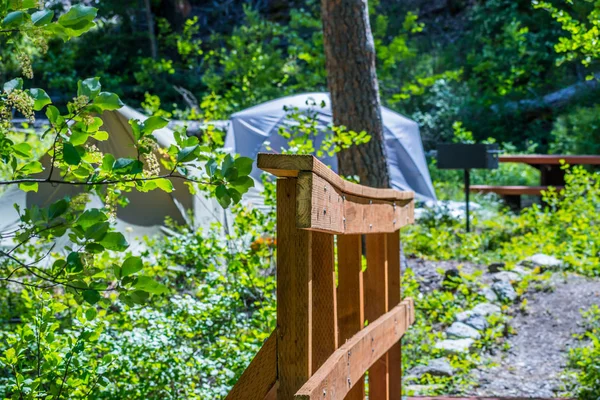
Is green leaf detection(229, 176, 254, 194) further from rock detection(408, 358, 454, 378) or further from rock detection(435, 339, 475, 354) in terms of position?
rock detection(435, 339, 475, 354)

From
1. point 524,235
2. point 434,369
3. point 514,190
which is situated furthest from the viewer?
point 514,190

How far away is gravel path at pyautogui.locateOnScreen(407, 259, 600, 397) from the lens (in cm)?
500

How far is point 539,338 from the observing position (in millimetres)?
5961

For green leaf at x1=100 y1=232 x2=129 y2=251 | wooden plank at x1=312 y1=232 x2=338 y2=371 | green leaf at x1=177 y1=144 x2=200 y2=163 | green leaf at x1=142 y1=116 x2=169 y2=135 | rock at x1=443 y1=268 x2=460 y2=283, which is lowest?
rock at x1=443 y1=268 x2=460 y2=283

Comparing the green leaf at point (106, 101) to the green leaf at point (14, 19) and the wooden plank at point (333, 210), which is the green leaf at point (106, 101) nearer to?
the green leaf at point (14, 19)

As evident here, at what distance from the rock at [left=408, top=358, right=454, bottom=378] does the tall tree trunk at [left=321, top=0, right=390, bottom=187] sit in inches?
66.1

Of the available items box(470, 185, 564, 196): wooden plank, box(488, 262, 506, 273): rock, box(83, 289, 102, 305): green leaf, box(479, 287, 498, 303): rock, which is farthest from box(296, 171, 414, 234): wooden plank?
box(470, 185, 564, 196): wooden plank

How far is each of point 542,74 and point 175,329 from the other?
1630 cm

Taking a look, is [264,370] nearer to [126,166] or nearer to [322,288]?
[322,288]

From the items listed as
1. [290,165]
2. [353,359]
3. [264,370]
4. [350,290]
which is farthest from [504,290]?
[290,165]

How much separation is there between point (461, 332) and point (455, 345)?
300 millimetres

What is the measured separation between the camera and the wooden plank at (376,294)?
3186mm

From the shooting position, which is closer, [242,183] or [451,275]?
[242,183]

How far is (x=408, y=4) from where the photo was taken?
2080cm
